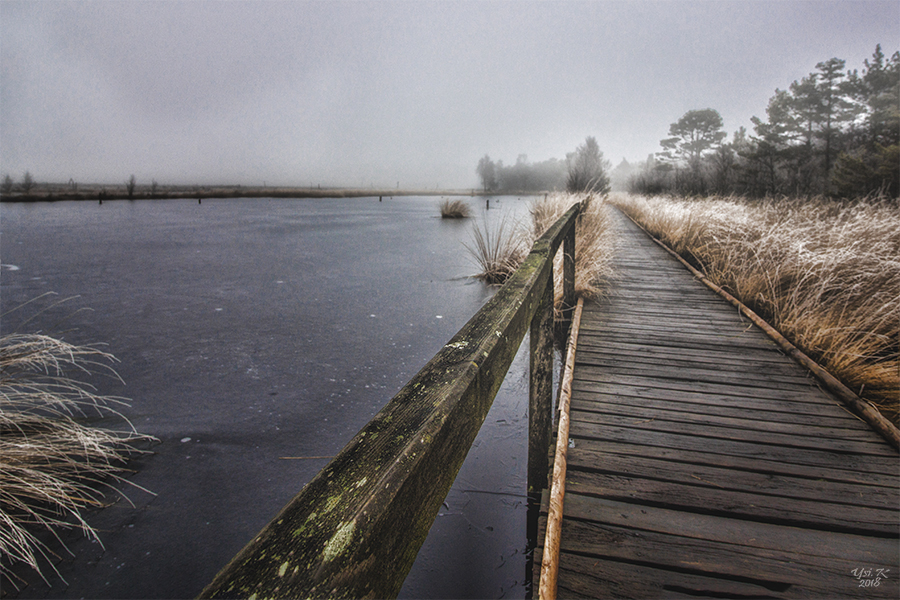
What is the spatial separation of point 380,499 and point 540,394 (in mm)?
1571

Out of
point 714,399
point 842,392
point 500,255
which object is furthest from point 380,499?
point 500,255

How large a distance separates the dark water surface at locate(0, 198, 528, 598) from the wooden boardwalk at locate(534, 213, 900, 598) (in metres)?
0.74

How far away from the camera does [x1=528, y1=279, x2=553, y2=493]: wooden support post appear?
6.31ft

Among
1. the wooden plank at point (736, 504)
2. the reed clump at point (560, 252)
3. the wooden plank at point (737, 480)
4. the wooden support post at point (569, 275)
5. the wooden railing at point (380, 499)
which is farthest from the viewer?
the reed clump at point (560, 252)

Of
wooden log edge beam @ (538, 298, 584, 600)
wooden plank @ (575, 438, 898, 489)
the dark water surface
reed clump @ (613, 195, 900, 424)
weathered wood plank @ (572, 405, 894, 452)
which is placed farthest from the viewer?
reed clump @ (613, 195, 900, 424)

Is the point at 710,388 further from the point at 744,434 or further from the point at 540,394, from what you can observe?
the point at 540,394

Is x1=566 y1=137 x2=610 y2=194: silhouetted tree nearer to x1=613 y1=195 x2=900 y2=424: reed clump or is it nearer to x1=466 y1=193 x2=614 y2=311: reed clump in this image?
x1=466 y1=193 x2=614 y2=311: reed clump

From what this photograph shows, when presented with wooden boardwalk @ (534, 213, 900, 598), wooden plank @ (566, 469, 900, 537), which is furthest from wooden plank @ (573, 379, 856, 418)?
wooden plank @ (566, 469, 900, 537)

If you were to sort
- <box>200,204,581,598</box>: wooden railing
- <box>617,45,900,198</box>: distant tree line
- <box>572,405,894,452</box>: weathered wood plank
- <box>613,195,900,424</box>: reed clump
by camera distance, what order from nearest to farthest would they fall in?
<box>200,204,581,598</box>: wooden railing → <box>572,405,894,452</box>: weathered wood plank → <box>613,195,900,424</box>: reed clump → <box>617,45,900,198</box>: distant tree line

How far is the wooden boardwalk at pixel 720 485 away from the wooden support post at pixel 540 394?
16 centimetres

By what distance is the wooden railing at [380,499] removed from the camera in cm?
38

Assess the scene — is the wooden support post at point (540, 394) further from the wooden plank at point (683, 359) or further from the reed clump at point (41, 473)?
the reed clump at point (41, 473)

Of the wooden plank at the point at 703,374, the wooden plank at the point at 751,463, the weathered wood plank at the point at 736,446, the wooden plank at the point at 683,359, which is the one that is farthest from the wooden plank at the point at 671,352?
the wooden plank at the point at 751,463

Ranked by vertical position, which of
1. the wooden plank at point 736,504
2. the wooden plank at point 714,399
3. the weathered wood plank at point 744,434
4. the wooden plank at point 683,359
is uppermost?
the wooden plank at point 683,359
